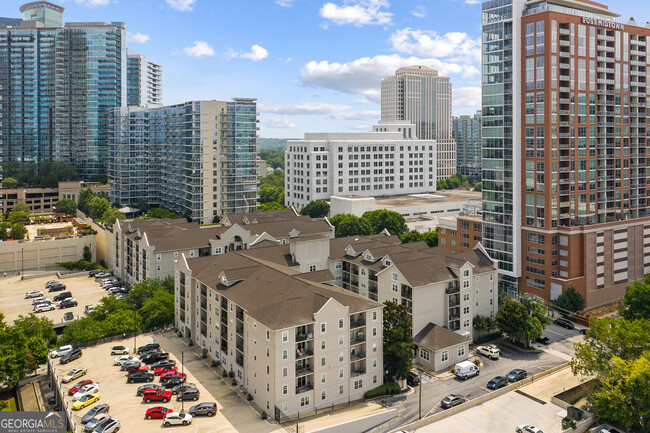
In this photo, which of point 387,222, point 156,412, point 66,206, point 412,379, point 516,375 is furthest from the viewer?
point 66,206

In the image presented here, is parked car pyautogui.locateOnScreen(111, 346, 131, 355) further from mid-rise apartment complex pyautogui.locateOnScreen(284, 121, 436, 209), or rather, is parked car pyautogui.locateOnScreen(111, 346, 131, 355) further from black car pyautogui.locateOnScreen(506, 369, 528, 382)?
mid-rise apartment complex pyautogui.locateOnScreen(284, 121, 436, 209)

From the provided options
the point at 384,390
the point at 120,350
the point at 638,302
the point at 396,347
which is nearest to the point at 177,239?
the point at 120,350

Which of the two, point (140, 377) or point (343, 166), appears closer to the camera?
point (140, 377)

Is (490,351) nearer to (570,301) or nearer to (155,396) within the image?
(570,301)

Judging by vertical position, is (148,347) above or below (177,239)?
below

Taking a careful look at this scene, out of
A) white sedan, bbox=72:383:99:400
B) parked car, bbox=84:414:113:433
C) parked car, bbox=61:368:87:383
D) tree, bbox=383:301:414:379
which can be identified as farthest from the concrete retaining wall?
parked car, bbox=61:368:87:383

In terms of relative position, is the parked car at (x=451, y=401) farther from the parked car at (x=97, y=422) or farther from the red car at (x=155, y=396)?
the parked car at (x=97, y=422)
